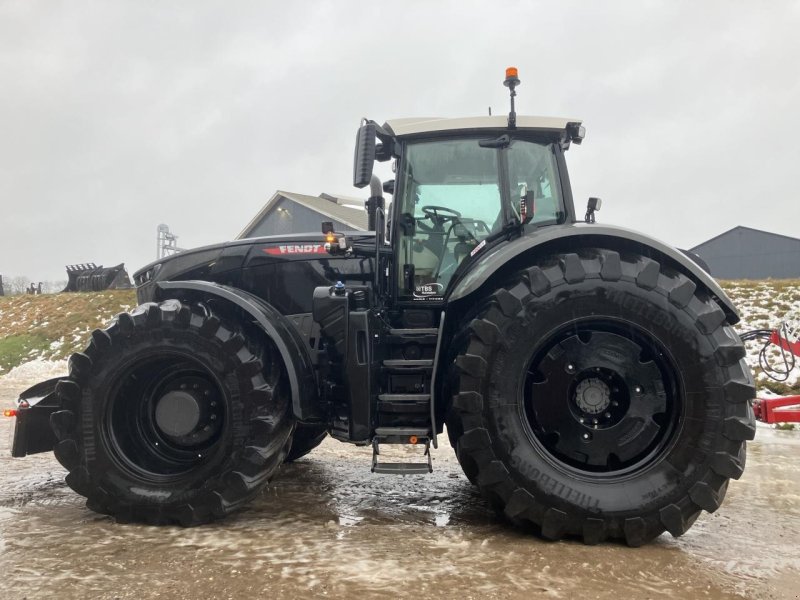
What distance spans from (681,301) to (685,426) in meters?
0.64

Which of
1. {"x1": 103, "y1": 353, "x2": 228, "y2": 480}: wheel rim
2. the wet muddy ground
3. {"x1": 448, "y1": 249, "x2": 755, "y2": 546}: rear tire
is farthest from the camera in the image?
{"x1": 103, "y1": 353, "x2": 228, "y2": 480}: wheel rim

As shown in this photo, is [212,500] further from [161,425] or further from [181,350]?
[181,350]

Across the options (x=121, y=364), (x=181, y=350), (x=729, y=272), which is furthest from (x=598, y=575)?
(x=729, y=272)

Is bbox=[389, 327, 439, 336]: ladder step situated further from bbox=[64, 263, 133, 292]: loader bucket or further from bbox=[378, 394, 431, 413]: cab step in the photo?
bbox=[64, 263, 133, 292]: loader bucket

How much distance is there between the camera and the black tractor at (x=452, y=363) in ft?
9.78

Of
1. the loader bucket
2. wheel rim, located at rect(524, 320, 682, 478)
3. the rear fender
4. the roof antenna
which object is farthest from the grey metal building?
the rear fender

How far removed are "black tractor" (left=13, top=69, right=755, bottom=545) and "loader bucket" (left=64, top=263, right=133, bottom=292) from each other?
2025 cm

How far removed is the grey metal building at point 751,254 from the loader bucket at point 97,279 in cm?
2934

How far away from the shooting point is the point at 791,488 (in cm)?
421

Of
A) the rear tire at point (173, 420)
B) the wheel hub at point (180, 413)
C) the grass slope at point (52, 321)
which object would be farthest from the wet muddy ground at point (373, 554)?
the grass slope at point (52, 321)

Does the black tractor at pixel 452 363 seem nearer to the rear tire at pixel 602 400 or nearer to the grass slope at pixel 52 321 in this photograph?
the rear tire at pixel 602 400

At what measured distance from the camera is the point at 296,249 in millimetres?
4035

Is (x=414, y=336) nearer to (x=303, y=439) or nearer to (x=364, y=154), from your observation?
(x=364, y=154)

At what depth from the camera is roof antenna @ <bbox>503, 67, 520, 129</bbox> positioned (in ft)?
12.0
